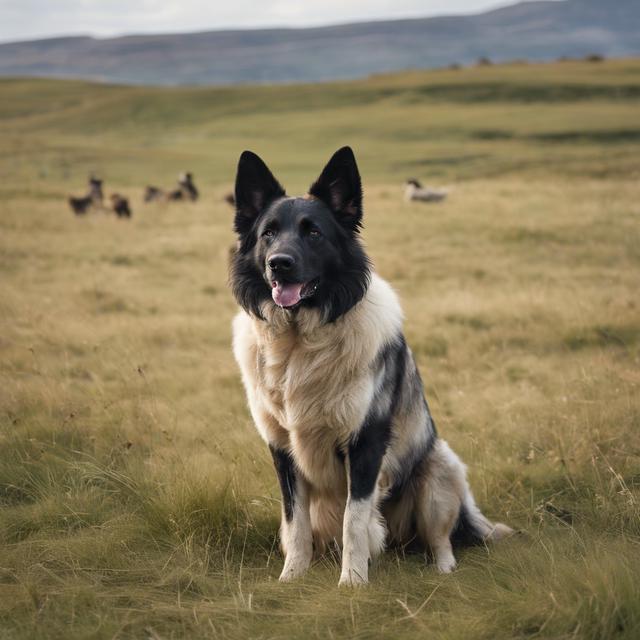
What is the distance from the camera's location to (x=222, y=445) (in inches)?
224

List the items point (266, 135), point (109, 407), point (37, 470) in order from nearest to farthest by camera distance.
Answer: point (37, 470) < point (109, 407) < point (266, 135)

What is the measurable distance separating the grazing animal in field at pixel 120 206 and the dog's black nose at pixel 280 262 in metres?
17.9

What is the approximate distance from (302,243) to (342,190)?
452 millimetres

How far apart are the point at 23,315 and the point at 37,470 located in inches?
212

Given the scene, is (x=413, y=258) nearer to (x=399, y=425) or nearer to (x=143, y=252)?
(x=143, y=252)

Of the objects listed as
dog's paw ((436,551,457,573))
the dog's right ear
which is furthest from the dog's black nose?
dog's paw ((436,551,457,573))

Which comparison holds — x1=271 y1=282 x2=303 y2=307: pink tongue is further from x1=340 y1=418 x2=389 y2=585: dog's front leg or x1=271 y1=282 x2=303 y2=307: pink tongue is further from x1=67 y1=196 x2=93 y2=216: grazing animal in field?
x1=67 y1=196 x2=93 y2=216: grazing animal in field

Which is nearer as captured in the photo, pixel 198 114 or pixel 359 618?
pixel 359 618

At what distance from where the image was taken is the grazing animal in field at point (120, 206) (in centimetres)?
2083

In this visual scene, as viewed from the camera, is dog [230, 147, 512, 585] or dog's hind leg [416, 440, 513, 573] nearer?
dog [230, 147, 512, 585]


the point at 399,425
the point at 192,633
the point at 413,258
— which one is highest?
the point at 399,425

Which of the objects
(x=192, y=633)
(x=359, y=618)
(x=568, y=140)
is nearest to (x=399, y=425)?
(x=359, y=618)

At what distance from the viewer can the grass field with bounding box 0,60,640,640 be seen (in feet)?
11.0

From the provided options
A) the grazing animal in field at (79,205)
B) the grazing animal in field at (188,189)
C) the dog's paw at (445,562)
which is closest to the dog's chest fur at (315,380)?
the dog's paw at (445,562)
